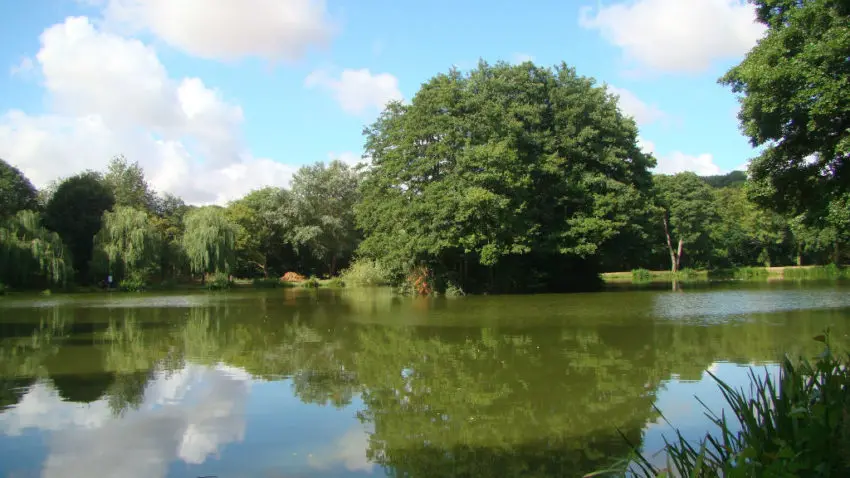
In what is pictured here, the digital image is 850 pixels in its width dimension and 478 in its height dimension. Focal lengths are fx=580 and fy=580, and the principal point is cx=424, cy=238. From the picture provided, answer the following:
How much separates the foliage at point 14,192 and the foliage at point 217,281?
13.7 meters

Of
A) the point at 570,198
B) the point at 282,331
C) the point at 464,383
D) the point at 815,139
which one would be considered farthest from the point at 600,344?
the point at 570,198

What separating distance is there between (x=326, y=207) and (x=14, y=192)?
2337cm

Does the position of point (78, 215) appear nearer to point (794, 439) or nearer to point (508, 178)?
point (508, 178)

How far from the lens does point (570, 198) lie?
2964 centimetres

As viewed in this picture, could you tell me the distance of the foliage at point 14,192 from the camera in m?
40.8

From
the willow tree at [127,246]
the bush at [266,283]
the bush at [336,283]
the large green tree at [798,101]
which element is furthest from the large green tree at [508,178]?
the bush at [266,283]

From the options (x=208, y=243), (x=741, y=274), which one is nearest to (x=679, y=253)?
(x=741, y=274)

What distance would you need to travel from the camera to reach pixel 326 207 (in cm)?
5206

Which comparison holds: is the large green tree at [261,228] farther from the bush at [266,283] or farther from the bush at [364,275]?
the bush at [364,275]

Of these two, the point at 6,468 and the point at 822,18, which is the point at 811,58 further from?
the point at 6,468

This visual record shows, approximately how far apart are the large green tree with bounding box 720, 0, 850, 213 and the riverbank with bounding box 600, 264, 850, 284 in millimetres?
27982

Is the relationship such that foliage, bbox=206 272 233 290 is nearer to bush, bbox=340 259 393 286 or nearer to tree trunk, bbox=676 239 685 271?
bush, bbox=340 259 393 286

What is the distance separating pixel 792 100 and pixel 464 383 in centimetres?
1201

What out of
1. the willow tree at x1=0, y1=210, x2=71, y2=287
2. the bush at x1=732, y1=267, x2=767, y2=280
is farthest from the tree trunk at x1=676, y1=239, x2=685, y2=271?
the willow tree at x1=0, y1=210, x2=71, y2=287
